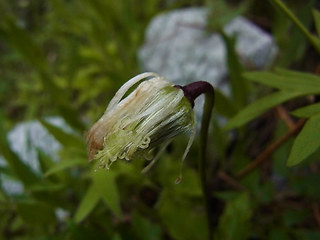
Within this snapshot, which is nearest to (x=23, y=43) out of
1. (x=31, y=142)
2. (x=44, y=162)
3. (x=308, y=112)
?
(x=31, y=142)

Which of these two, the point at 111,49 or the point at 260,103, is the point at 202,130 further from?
the point at 111,49

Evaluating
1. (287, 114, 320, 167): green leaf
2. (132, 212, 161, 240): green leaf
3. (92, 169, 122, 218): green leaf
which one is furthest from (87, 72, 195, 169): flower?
(132, 212, 161, 240): green leaf

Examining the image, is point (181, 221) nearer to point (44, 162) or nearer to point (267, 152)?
point (267, 152)

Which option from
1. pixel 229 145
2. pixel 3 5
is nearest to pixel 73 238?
pixel 229 145

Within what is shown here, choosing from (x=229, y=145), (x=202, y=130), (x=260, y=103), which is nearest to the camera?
(x=202, y=130)

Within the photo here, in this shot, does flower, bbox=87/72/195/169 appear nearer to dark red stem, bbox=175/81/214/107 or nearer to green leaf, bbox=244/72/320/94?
dark red stem, bbox=175/81/214/107

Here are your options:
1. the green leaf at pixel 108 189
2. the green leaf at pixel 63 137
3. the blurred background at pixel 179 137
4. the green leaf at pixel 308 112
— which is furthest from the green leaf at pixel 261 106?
the green leaf at pixel 63 137

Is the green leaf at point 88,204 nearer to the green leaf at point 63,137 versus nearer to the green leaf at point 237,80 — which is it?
the green leaf at point 63,137
